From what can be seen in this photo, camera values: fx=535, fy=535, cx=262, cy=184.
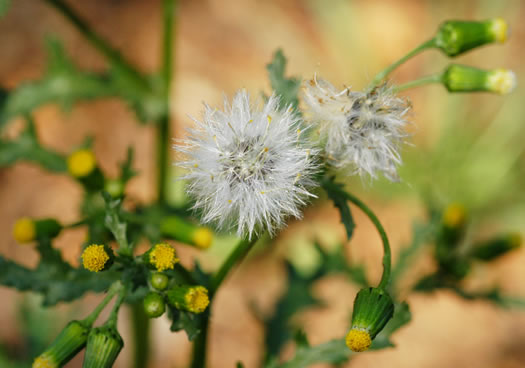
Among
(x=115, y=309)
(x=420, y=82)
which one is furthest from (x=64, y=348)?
(x=420, y=82)

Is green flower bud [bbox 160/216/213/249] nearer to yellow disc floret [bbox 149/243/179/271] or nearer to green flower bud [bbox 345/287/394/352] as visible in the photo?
yellow disc floret [bbox 149/243/179/271]

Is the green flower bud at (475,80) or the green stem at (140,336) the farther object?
the green stem at (140,336)

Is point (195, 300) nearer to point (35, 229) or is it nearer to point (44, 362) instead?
point (44, 362)

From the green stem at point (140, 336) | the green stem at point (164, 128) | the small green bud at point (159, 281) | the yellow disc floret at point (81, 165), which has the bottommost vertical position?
the small green bud at point (159, 281)

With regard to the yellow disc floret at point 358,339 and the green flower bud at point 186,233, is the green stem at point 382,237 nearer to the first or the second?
the yellow disc floret at point 358,339

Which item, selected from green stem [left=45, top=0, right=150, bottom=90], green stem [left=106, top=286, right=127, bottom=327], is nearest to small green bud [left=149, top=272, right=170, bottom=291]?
green stem [left=106, top=286, right=127, bottom=327]

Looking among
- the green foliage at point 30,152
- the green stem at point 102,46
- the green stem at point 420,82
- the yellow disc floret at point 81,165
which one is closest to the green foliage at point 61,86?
the green stem at point 102,46
